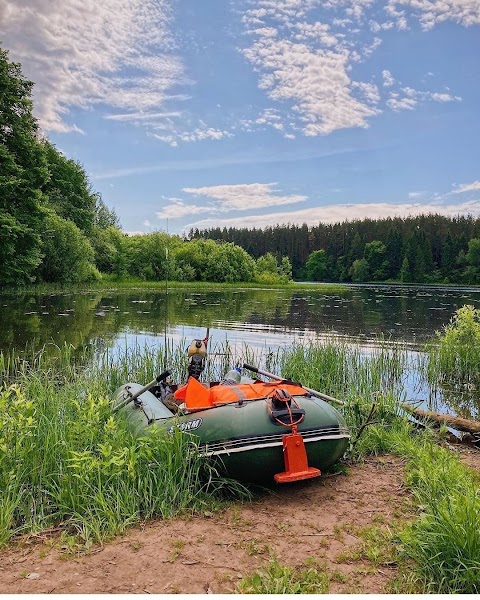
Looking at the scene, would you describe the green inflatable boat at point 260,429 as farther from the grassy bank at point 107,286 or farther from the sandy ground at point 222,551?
the grassy bank at point 107,286

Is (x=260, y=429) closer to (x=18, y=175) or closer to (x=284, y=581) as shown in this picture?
(x=284, y=581)

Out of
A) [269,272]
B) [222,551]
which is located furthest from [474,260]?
[222,551]

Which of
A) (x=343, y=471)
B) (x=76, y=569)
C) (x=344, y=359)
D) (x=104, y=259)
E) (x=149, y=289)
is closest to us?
(x=76, y=569)

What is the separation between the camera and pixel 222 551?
3.70 m

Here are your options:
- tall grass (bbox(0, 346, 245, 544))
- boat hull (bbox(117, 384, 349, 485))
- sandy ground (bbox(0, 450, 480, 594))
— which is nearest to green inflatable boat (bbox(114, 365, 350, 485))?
boat hull (bbox(117, 384, 349, 485))

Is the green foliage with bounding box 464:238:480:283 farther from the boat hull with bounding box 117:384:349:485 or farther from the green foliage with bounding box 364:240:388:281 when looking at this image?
the boat hull with bounding box 117:384:349:485

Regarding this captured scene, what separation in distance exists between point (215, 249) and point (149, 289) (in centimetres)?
2625

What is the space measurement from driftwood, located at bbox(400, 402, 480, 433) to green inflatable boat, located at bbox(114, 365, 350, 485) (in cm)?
268

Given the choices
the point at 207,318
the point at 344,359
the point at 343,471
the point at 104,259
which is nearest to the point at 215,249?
the point at 104,259

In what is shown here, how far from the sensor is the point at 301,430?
4.77 meters

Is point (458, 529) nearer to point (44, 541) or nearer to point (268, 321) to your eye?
point (44, 541)

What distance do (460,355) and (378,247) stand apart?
106m

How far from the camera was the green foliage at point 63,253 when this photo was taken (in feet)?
133

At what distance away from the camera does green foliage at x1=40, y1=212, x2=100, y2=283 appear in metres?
40.4
